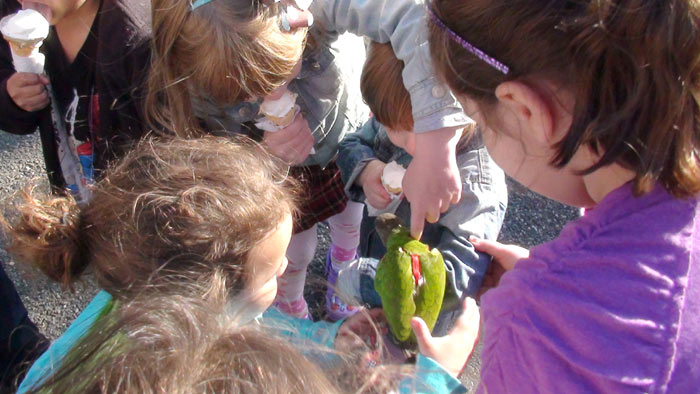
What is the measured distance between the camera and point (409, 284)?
1129 mm

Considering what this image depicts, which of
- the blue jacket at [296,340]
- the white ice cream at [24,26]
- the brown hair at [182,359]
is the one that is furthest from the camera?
the white ice cream at [24,26]

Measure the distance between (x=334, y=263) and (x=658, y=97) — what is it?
1380 millimetres

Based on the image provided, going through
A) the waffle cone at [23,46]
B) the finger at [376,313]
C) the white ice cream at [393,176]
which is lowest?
the finger at [376,313]

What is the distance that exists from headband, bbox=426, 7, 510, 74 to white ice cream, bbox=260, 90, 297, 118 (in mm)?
526

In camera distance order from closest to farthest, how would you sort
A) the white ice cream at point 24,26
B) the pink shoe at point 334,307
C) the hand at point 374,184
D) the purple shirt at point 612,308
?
the purple shirt at point 612,308
the white ice cream at point 24,26
the hand at point 374,184
the pink shoe at point 334,307

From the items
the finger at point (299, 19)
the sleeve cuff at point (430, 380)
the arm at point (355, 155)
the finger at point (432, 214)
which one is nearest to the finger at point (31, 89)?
the finger at point (299, 19)

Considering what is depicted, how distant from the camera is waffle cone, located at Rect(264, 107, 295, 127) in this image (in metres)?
1.34

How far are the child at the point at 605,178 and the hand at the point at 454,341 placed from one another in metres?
0.24

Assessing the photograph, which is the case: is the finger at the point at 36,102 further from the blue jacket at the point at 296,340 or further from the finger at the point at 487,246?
Answer: the finger at the point at 487,246

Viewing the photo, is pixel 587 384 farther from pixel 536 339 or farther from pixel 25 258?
pixel 25 258

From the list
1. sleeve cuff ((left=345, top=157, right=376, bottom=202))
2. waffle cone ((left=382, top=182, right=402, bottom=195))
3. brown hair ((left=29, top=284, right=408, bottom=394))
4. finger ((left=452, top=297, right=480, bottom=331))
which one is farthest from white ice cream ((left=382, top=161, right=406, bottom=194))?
brown hair ((left=29, top=284, right=408, bottom=394))

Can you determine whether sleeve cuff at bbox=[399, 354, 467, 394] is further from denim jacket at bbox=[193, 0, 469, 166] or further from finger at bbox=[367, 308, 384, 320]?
denim jacket at bbox=[193, 0, 469, 166]

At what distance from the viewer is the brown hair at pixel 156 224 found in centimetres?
96

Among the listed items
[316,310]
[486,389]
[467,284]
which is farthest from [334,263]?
[486,389]
